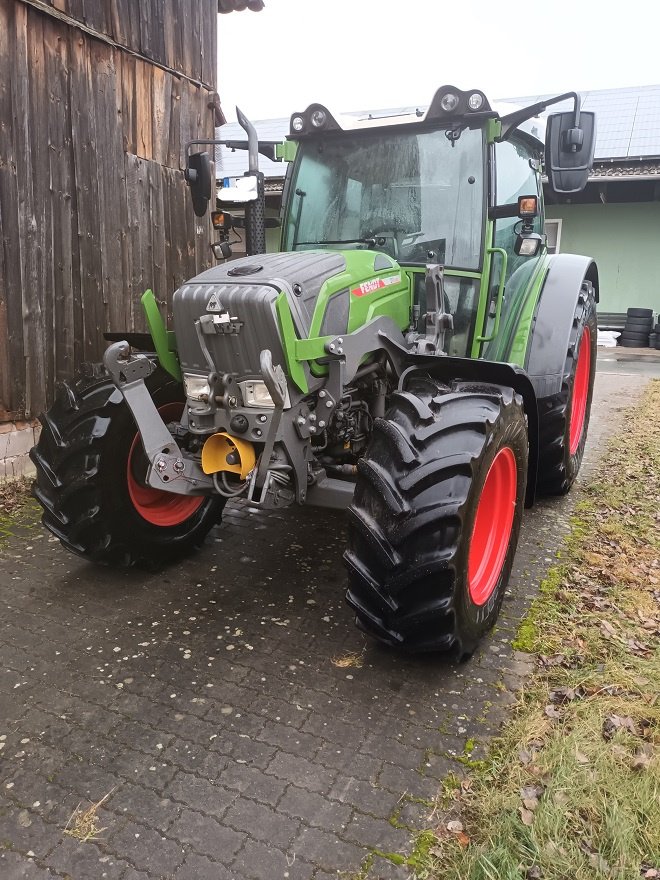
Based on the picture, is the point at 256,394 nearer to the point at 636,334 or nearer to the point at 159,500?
the point at 159,500

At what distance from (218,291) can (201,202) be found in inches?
44.3

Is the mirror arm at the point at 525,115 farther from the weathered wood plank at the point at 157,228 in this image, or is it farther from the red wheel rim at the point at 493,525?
the weathered wood plank at the point at 157,228

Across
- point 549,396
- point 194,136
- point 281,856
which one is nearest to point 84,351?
point 194,136

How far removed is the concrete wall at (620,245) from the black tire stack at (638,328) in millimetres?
663

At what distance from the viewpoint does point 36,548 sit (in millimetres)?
4004

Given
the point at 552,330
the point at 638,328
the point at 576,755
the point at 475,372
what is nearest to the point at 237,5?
the point at 552,330

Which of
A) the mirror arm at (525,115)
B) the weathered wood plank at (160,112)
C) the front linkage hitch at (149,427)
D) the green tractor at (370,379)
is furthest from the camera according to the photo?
the weathered wood plank at (160,112)

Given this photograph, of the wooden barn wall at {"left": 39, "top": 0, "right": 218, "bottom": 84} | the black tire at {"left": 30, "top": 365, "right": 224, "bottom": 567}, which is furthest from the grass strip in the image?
the wooden barn wall at {"left": 39, "top": 0, "right": 218, "bottom": 84}

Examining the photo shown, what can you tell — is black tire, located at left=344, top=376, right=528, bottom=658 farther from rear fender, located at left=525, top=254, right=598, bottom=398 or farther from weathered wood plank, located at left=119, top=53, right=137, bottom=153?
weathered wood plank, located at left=119, top=53, right=137, bottom=153

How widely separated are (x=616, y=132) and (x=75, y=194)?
13.4m

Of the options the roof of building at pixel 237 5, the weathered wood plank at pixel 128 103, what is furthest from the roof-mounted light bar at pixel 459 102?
the roof of building at pixel 237 5

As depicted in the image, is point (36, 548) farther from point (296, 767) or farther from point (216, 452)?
point (296, 767)

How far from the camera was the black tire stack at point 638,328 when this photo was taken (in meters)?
13.8

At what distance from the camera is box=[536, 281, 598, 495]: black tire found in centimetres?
403
